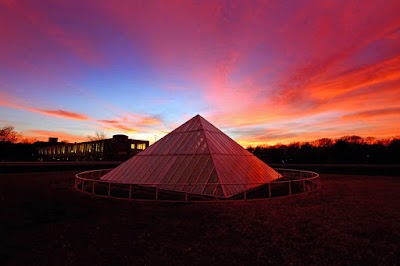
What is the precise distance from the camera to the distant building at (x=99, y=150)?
311 feet

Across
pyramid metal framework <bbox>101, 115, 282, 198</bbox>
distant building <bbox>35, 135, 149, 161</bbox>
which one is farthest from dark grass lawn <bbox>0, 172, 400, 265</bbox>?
distant building <bbox>35, 135, 149, 161</bbox>

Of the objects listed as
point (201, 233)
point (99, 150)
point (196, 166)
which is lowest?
point (201, 233)

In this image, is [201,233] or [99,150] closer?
[201,233]

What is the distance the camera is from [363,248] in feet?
25.5

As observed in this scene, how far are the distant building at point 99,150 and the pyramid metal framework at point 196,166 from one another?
7374 centimetres

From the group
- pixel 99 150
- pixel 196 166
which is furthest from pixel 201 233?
pixel 99 150

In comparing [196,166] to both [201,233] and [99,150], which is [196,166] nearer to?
[201,233]

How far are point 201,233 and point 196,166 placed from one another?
1105cm

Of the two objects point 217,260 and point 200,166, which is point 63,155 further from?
point 217,260

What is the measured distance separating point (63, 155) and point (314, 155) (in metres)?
106

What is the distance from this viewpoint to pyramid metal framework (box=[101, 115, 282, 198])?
59.9 ft

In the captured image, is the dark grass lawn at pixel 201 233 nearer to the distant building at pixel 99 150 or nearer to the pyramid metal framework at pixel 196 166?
the pyramid metal framework at pixel 196 166

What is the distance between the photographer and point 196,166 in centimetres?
2045

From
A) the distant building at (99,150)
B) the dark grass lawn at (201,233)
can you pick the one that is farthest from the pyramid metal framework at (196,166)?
the distant building at (99,150)
